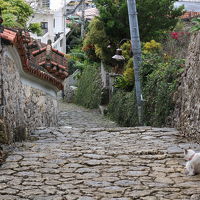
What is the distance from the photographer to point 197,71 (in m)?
10.1

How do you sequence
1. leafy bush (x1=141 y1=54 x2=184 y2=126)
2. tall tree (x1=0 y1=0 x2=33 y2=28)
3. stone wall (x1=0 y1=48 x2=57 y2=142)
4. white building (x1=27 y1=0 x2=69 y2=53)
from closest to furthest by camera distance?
1. stone wall (x1=0 y1=48 x2=57 y2=142)
2. leafy bush (x1=141 y1=54 x2=184 y2=126)
3. tall tree (x1=0 y1=0 x2=33 y2=28)
4. white building (x1=27 y1=0 x2=69 y2=53)

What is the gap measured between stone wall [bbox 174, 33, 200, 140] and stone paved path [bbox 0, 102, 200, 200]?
376 mm

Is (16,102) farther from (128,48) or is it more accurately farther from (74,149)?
(128,48)

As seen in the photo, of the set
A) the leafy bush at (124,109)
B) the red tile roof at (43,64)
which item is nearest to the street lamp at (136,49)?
the leafy bush at (124,109)

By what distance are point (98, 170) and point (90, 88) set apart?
2099 cm

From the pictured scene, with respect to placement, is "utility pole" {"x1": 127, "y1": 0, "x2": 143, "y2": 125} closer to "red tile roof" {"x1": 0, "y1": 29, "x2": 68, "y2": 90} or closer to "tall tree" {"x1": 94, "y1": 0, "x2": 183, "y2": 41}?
"red tile roof" {"x1": 0, "y1": 29, "x2": 68, "y2": 90}

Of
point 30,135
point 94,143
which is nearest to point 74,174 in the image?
point 94,143

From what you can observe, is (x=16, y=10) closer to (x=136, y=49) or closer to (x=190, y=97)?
(x=136, y=49)

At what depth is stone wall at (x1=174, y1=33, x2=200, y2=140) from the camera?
980cm

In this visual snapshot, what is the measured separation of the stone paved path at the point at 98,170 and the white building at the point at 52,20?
29.3 meters

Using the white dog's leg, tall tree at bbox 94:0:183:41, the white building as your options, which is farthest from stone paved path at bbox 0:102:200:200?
the white building

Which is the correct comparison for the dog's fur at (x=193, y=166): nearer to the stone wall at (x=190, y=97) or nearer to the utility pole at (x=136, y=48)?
the stone wall at (x=190, y=97)

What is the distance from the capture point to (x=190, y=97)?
10.5 meters

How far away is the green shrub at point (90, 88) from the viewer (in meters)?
26.4
